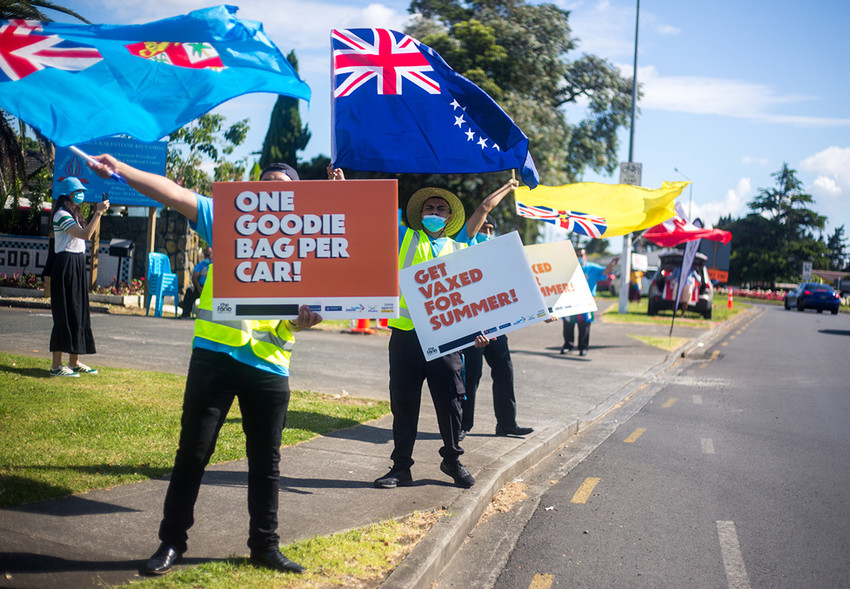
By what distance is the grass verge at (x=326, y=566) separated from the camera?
369 centimetres

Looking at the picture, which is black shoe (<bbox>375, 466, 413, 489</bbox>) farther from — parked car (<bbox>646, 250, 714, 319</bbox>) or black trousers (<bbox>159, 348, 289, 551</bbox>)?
parked car (<bbox>646, 250, 714, 319</bbox>)

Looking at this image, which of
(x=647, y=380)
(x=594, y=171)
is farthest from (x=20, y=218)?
(x=594, y=171)

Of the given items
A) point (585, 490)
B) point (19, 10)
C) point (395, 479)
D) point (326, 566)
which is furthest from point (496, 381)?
point (19, 10)

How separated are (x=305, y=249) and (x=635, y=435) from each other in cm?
561

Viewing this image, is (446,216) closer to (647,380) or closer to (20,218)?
(647,380)

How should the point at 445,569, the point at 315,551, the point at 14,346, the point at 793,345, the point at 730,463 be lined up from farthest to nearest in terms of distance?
the point at 793,345, the point at 14,346, the point at 730,463, the point at 445,569, the point at 315,551

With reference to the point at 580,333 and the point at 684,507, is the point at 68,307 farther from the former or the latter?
the point at 580,333

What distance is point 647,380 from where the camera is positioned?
13.0 m

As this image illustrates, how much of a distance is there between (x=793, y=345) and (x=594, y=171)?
20.4 metres

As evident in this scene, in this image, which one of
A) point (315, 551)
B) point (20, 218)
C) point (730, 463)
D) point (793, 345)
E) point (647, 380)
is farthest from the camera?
point (20, 218)

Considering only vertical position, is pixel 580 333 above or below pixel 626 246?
below

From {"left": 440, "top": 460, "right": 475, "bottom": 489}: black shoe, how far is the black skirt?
4.51m

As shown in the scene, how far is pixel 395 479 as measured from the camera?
222 inches

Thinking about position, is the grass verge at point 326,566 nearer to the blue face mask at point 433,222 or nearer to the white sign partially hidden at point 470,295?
the white sign partially hidden at point 470,295
